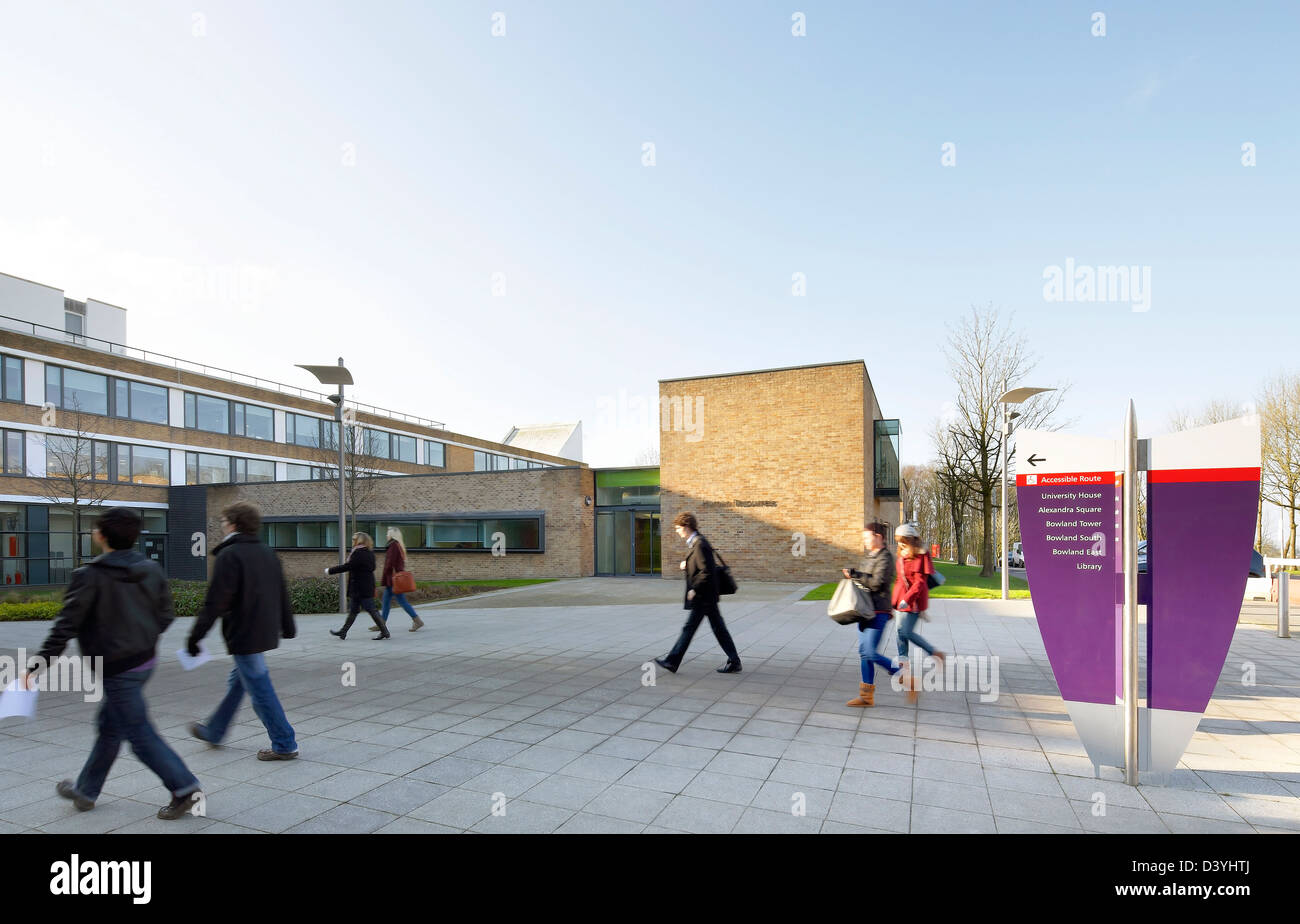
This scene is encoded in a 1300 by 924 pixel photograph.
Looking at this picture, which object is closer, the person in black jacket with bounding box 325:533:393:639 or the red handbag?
the person in black jacket with bounding box 325:533:393:639

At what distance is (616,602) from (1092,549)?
41.7 feet

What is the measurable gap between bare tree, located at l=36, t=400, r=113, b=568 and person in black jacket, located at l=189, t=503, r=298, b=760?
79.2ft

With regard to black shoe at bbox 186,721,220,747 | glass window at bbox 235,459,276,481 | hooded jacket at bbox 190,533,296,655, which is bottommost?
black shoe at bbox 186,721,220,747

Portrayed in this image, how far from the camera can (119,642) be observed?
12.2 ft

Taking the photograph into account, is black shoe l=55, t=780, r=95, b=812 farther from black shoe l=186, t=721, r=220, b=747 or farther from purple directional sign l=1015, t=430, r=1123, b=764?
purple directional sign l=1015, t=430, r=1123, b=764

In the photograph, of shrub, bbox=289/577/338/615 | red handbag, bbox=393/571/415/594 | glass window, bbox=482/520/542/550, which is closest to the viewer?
red handbag, bbox=393/571/415/594

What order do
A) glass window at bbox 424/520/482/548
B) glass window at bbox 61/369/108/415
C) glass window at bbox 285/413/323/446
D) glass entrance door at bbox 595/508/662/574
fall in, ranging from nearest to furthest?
glass entrance door at bbox 595/508/662/574 → glass window at bbox 424/520/482/548 → glass window at bbox 61/369/108/415 → glass window at bbox 285/413/323/446

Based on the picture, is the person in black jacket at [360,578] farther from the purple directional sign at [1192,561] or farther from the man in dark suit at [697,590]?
the purple directional sign at [1192,561]

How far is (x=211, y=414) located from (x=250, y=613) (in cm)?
3850

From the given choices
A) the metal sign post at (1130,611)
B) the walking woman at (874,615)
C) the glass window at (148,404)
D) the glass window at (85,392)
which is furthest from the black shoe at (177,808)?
the glass window at (148,404)

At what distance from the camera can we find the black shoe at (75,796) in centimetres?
396

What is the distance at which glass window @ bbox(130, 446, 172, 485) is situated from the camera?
32.5m

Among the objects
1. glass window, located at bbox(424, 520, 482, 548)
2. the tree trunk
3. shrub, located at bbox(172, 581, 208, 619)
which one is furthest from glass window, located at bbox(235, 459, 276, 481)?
the tree trunk
